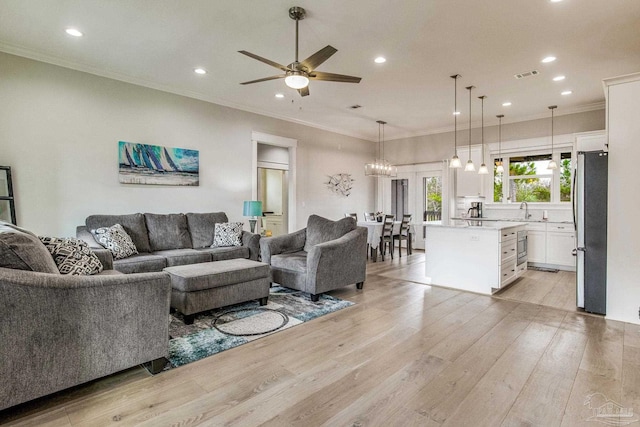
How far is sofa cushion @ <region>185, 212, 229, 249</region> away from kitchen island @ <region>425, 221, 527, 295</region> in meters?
3.38

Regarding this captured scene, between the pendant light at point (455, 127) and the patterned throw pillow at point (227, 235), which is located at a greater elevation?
the pendant light at point (455, 127)

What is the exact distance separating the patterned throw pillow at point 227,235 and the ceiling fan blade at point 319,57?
301 cm

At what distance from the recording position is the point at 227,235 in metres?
5.17

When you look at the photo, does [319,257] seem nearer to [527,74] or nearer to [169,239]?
[169,239]

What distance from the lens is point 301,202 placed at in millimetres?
7363

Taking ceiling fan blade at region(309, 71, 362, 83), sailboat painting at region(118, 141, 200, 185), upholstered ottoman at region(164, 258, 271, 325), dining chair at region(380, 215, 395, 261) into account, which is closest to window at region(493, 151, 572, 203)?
dining chair at region(380, 215, 395, 261)

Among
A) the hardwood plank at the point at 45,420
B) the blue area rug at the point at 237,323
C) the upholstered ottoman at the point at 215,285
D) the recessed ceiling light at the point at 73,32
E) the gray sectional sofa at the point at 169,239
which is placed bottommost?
the hardwood plank at the point at 45,420

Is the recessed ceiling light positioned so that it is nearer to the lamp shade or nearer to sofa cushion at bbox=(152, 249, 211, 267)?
sofa cushion at bbox=(152, 249, 211, 267)

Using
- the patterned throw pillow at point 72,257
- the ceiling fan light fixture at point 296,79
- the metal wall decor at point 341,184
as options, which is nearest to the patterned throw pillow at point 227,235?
the patterned throw pillow at point 72,257

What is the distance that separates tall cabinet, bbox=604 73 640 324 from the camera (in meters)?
3.29

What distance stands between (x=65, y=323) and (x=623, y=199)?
4862 mm

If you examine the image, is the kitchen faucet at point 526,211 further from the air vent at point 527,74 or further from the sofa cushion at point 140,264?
the sofa cushion at point 140,264

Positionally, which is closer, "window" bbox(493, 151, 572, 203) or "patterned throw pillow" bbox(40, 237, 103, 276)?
"patterned throw pillow" bbox(40, 237, 103, 276)

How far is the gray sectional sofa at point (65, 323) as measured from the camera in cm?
175
